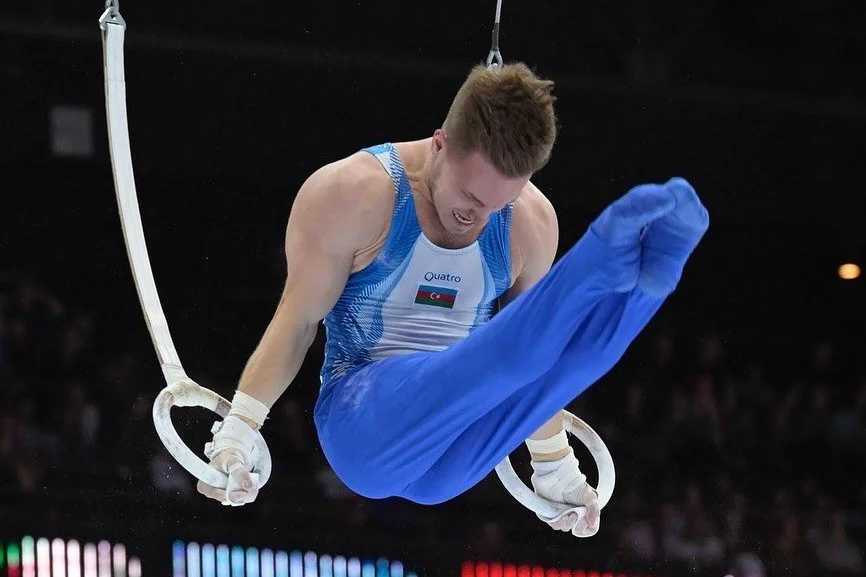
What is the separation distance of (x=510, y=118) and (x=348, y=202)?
469 millimetres

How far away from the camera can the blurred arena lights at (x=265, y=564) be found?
5.28 meters

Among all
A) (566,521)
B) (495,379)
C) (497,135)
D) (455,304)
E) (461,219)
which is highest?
(497,135)

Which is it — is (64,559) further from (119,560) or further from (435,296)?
(435,296)

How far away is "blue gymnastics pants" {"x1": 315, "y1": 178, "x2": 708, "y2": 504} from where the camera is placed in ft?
8.68

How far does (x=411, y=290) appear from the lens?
3309mm

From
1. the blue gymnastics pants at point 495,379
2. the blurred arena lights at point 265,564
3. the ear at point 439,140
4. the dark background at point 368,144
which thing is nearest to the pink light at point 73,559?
the blurred arena lights at point 265,564

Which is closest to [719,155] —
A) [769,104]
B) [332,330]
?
[769,104]

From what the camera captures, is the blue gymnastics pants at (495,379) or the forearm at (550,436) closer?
the blue gymnastics pants at (495,379)

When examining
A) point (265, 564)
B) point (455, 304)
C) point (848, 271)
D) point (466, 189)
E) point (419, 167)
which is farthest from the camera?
point (848, 271)

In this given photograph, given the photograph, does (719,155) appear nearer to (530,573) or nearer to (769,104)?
(769,104)

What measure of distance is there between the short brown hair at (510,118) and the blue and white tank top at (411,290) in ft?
1.16

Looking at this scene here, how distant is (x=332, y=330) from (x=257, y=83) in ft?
12.4

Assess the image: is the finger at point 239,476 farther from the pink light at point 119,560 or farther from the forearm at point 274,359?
the pink light at point 119,560

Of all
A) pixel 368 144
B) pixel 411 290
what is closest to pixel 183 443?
pixel 411 290
